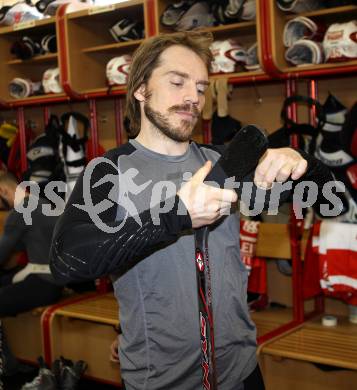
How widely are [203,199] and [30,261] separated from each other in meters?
2.82

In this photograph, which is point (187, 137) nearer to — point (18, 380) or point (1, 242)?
point (1, 242)

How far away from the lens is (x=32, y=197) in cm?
350

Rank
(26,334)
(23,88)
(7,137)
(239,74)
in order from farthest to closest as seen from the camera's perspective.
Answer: (7,137) → (23,88) → (26,334) → (239,74)

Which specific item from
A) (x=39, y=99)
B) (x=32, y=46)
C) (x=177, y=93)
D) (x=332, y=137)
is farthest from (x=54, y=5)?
(x=177, y=93)

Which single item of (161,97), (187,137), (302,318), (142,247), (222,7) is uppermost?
(222,7)

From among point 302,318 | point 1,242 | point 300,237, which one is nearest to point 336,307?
point 302,318

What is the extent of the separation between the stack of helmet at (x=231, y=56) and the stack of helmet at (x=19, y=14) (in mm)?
1623

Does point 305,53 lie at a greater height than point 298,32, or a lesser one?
lesser

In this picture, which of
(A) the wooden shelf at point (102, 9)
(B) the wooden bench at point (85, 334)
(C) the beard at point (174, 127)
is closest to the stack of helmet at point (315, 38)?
(A) the wooden shelf at point (102, 9)

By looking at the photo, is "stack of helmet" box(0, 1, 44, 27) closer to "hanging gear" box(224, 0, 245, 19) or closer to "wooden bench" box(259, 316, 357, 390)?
"hanging gear" box(224, 0, 245, 19)

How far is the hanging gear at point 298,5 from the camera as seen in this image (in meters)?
2.83

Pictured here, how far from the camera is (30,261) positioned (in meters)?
3.65

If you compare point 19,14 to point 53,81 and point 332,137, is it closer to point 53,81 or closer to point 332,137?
point 53,81

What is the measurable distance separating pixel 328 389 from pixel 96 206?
1906mm
